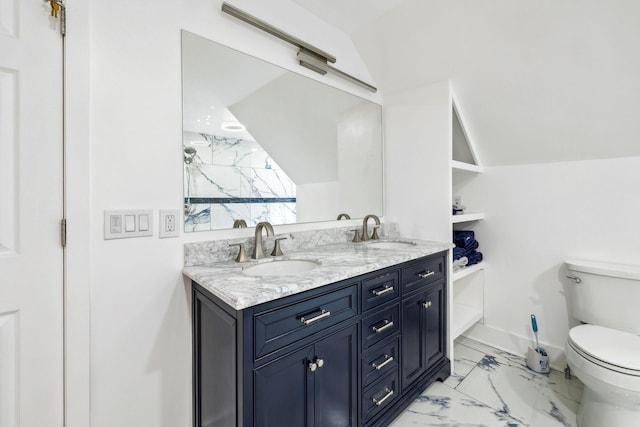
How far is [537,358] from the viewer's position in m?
1.92

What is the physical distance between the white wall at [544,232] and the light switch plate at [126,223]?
228cm

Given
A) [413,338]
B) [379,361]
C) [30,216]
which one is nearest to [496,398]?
[413,338]

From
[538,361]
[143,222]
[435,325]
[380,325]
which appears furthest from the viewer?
[538,361]

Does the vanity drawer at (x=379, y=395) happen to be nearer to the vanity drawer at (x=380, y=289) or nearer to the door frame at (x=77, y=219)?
the vanity drawer at (x=380, y=289)

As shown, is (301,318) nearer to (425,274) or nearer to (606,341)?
(425,274)

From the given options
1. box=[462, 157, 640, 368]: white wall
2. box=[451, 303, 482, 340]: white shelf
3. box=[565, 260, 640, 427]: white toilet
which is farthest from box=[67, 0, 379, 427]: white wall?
box=[462, 157, 640, 368]: white wall

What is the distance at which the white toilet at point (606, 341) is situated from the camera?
4.12 ft

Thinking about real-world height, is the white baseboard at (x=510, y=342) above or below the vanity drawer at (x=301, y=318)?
below

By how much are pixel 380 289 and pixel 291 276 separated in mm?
489

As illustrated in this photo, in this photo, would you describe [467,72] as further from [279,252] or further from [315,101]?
[279,252]

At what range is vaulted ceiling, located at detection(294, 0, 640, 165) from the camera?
1425mm

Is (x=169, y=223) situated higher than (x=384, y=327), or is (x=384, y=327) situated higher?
(x=169, y=223)

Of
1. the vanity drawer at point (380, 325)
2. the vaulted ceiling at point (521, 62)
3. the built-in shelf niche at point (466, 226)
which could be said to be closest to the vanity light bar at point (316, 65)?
the vaulted ceiling at point (521, 62)

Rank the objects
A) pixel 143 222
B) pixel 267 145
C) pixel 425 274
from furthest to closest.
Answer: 1. pixel 425 274
2. pixel 267 145
3. pixel 143 222
